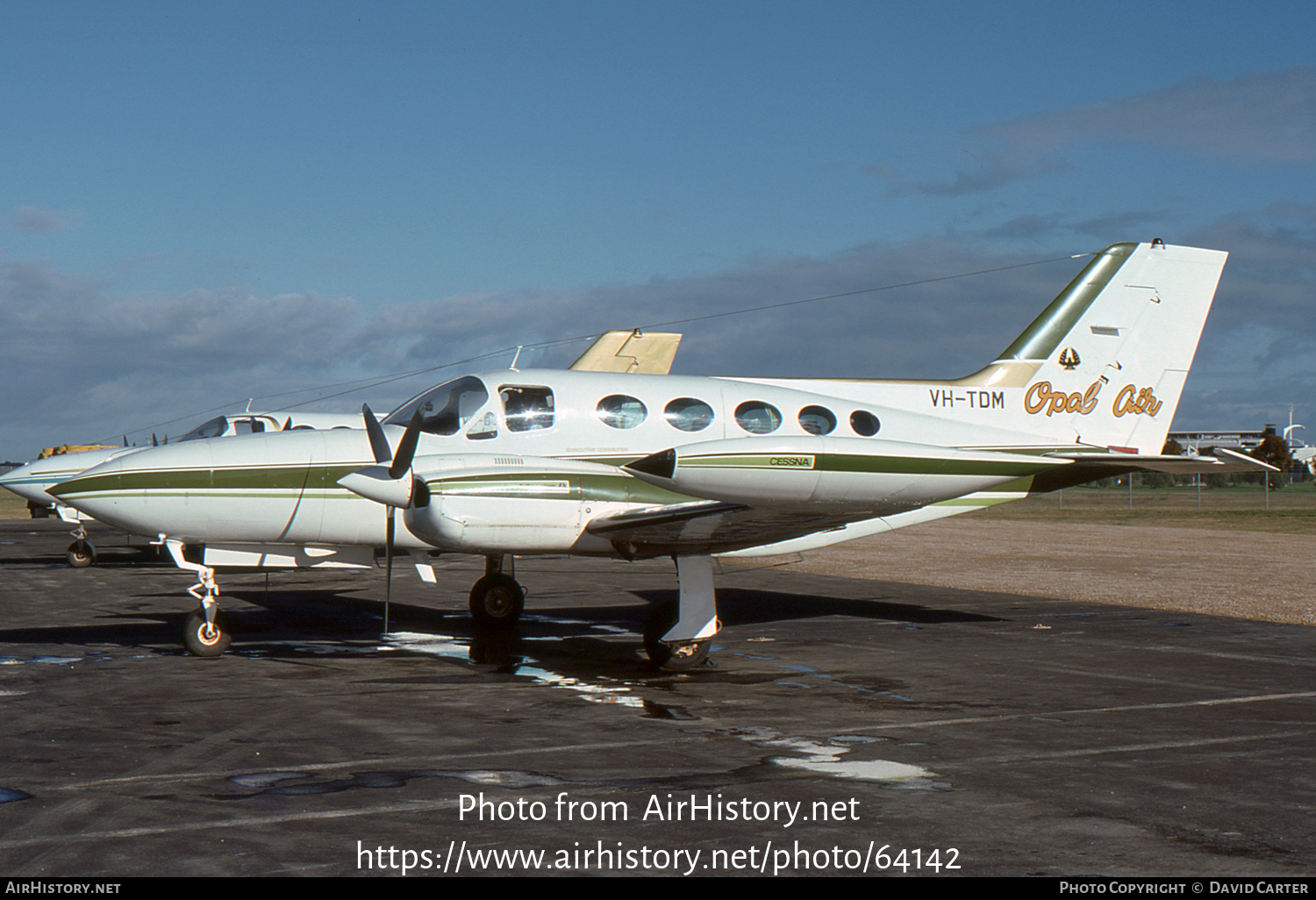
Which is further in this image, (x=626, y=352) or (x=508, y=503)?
(x=626, y=352)

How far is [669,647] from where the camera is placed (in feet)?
38.4

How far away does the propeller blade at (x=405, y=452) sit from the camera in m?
11.1

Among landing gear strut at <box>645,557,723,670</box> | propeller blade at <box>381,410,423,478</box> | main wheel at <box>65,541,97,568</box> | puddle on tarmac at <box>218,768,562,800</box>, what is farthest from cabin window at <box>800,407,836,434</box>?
main wheel at <box>65,541,97,568</box>

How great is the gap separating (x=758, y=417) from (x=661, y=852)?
8.06 meters

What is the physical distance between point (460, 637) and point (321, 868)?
8.67 meters

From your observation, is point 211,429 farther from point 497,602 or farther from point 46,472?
point 497,602

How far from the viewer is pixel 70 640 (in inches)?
524

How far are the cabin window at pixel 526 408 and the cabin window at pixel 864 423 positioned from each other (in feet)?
12.1

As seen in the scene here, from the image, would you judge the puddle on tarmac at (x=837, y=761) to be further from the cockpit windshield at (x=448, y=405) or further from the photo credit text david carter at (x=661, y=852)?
the cockpit windshield at (x=448, y=405)

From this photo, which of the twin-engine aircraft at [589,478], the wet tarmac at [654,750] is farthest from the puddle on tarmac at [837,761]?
the twin-engine aircraft at [589,478]

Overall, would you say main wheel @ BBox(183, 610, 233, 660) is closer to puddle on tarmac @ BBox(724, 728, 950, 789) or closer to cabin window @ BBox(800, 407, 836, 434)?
puddle on tarmac @ BBox(724, 728, 950, 789)

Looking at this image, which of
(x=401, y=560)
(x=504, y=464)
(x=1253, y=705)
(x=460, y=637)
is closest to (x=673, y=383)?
(x=504, y=464)

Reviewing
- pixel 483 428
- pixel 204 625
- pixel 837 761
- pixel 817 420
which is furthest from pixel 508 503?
pixel 837 761
